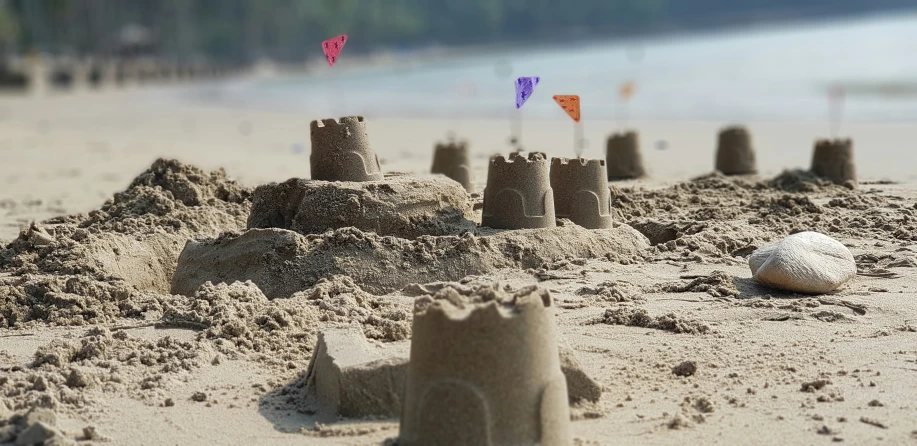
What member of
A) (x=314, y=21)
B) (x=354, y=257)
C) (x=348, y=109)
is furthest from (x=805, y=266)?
(x=314, y=21)

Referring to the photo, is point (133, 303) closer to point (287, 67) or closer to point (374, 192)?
point (374, 192)

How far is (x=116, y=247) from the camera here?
19.6 ft

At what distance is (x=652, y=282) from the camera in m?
5.37

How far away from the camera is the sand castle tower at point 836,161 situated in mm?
8438

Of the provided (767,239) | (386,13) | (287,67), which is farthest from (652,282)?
(386,13)

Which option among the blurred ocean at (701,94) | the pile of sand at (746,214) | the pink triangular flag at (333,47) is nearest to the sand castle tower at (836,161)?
the pile of sand at (746,214)

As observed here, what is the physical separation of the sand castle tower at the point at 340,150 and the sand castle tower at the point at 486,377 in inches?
116

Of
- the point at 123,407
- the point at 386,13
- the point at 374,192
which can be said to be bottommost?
the point at 123,407

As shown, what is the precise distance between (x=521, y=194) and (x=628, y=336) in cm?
147

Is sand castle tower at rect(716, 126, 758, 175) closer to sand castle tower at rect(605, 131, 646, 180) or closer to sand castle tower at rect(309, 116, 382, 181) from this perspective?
sand castle tower at rect(605, 131, 646, 180)

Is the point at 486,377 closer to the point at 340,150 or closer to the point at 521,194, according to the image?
the point at 521,194

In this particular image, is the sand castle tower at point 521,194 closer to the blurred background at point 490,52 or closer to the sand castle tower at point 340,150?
the sand castle tower at point 340,150

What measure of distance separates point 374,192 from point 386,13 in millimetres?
104683

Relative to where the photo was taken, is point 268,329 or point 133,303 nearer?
point 268,329
